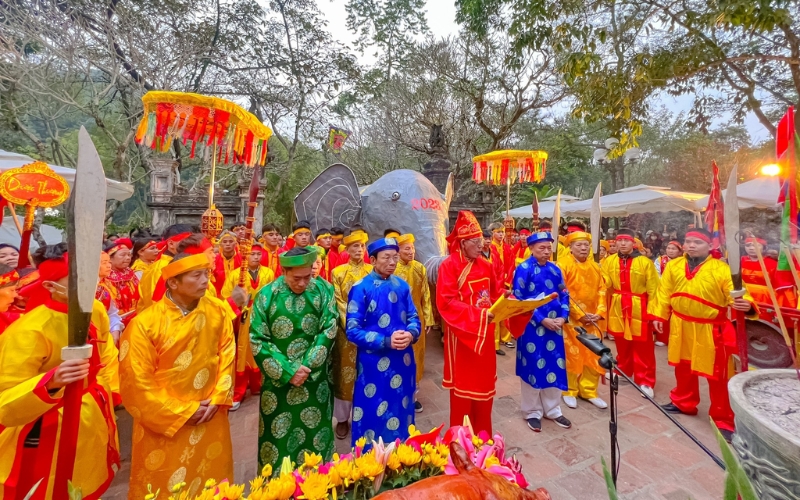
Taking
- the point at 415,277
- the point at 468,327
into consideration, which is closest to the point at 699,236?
the point at 468,327

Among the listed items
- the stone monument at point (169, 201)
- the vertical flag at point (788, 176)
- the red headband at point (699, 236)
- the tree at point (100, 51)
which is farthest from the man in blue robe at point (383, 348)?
the tree at point (100, 51)

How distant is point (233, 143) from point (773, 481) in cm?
449

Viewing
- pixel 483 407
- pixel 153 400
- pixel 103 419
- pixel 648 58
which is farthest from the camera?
pixel 648 58

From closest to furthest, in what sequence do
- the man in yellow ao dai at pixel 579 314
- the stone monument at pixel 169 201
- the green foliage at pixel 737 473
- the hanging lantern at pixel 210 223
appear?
1. the green foliage at pixel 737 473
2. the hanging lantern at pixel 210 223
3. the man in yellow ao dai at pixel 579 314
4. the stone monument at pixel 169 201

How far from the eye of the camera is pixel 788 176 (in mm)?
1724

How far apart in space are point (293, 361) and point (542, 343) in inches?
98.9

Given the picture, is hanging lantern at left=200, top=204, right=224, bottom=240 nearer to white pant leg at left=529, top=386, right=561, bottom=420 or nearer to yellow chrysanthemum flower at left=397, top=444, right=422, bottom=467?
yellow chrysanthemum flower at left=397, top=444, right=422, bottom=467

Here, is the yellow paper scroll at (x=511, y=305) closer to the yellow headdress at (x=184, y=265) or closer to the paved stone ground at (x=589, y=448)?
the paved stone ground at (x=589, y=448)

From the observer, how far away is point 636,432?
3.61 m

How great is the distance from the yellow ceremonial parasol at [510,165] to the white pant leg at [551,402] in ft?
13.5

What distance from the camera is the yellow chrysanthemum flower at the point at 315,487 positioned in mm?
1276

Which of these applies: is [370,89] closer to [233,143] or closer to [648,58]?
[648,58]

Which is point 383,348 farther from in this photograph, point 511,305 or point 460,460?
point 460,460

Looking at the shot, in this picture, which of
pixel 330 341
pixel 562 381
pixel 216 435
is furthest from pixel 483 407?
pixel 216 435
